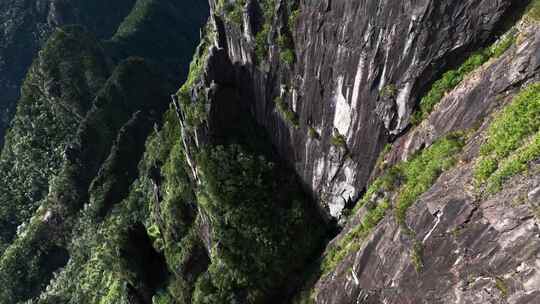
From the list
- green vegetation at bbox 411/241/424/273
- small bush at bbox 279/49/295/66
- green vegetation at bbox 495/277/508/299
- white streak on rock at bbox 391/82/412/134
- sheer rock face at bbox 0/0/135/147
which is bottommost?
green vegetation at bbox 495/277/508/299

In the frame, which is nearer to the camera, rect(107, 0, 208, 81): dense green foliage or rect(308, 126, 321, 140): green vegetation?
rect(308, 126, 321, 140): green vegetation

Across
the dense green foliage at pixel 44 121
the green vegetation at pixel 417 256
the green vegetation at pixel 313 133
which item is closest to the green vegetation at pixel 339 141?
the green vegetation at pixel 313 133

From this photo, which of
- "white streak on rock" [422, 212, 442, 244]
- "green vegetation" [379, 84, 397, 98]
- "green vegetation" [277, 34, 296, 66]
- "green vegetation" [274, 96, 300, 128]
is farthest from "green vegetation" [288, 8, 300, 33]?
"white streak on rock" [422, 212, 442, 244]

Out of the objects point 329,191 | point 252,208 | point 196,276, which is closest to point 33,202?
point 196,276

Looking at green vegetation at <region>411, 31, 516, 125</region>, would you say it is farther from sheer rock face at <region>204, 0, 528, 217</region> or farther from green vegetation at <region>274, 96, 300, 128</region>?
green vegetation at <region>274, 96, 300, 128</region>

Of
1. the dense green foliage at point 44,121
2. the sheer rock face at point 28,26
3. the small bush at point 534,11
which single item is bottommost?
Result: the small bush at point 534,11

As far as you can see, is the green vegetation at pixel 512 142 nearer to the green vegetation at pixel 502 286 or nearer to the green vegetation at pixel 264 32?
the green vegetation at pixel 502 286

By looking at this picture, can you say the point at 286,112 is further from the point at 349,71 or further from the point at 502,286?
the point at 502,286
